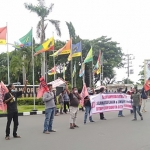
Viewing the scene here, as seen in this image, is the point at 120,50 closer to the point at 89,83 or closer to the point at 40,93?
the point at 89,83

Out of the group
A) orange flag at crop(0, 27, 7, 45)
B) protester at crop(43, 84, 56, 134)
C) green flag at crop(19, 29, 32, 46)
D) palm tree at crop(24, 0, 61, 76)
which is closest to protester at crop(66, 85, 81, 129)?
protester at crop(43, 84, 56, 134)

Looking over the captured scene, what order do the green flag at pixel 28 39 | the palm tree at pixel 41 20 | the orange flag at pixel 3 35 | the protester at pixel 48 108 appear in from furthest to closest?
the palm tree at pixel 41 20 → the green flag at pixel 28 39 → the orange flag at pixel 3 35 → the protester at pixel 48 108

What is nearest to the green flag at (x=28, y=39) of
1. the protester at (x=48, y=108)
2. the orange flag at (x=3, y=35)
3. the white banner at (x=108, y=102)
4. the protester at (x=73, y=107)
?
the orange flag at (x=3, y=35)

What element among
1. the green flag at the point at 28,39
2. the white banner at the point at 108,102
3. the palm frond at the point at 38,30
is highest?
the palm frond at the point at 38,30

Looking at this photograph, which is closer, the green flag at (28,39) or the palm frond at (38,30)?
the green flag at (28,39)

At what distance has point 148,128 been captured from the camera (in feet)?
31.7

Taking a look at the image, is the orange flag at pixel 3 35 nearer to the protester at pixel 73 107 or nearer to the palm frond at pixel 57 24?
the protester at pixel 73 107

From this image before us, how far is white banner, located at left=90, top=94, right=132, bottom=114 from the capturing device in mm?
12687

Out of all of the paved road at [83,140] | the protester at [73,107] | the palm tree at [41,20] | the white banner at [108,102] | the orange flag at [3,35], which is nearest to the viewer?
the paved road at [83,140]

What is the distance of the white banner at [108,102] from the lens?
12687 mm

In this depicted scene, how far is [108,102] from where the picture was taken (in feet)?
45.0

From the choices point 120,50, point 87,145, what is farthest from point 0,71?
point 87,145

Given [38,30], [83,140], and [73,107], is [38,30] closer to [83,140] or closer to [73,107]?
[73,107]

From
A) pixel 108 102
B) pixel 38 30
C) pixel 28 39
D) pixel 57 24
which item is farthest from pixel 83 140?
pixel 38 30
